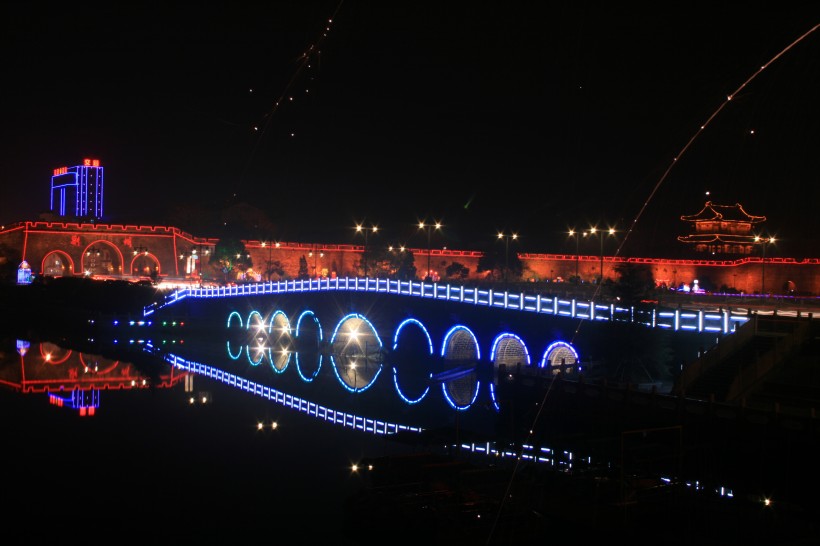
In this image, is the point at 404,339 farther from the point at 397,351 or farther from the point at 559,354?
the point at 559,354

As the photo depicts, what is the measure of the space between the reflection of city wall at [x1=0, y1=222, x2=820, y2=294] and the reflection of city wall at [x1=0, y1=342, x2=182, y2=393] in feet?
123

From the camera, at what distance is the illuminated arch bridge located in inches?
1334

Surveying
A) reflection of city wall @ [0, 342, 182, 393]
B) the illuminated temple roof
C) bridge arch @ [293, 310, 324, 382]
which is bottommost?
reflection of city wall @ [0, 342, 182, 393]

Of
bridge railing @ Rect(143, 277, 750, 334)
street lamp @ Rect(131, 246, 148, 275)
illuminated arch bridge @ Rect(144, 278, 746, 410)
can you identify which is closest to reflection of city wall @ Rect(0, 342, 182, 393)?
illuminated arch bridge @ Rect(144, 278, 746, 410)

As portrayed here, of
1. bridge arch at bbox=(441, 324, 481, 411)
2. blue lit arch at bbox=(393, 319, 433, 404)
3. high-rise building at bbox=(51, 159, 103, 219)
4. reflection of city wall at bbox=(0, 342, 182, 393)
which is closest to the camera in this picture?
bridge arch at bbox=(441, 324, 481, 411)

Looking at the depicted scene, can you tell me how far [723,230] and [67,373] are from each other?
68147mm

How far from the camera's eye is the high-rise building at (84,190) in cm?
10700

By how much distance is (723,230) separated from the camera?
89188 mm

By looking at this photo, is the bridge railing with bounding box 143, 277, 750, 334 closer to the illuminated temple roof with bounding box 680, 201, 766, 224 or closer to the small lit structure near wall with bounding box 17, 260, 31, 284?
the small lit structure near wall with bounding box 17, 260, 31, 284

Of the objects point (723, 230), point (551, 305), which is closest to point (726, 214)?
point (723, 230)

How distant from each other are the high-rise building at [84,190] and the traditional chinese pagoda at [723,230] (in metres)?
70.0

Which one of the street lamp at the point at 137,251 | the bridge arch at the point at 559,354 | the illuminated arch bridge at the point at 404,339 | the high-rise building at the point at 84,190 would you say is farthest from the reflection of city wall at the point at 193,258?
the bridge arch at the point at 559,354

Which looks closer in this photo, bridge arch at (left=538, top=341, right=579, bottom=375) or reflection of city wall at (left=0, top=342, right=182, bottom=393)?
bridge arch at (left=538, top=341, right=579, bottom=375)

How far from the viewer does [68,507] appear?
2255cm
